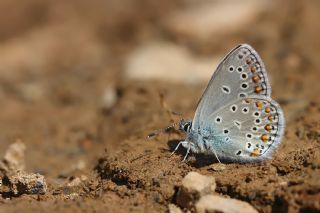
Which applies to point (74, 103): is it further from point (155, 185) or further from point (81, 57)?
point (155, 185)

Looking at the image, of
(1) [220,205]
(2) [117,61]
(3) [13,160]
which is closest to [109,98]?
(2) [117,61]

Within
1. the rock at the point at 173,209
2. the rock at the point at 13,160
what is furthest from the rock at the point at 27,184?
the rock at the point at 173,209

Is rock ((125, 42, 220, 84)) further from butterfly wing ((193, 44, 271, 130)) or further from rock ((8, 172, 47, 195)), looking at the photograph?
rock ((8, 172, 47, 195))

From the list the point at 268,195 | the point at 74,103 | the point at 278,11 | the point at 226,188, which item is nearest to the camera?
the point at 268,195

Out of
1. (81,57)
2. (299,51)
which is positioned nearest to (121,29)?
(81,57)

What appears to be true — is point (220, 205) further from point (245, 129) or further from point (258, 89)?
point (258, 89)

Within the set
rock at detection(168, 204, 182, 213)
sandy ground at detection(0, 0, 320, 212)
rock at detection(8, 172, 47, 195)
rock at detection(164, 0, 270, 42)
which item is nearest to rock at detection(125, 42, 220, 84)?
sandy ground at detection(0, 0, 320, 212)
